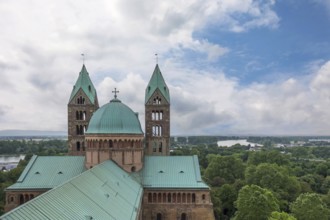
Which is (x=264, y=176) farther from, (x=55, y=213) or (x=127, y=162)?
(x=55, y=213)

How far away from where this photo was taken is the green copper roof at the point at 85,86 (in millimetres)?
73438

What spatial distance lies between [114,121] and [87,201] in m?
27.8

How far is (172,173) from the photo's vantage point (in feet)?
192

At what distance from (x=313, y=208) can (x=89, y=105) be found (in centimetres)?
4473

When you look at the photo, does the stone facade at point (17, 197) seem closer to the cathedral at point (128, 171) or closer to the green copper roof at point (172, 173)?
the cathedral at point (128, 171)

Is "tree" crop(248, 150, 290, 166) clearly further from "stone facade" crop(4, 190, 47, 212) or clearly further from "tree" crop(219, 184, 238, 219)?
"stone facade" crop(4, 190, 47, 212)

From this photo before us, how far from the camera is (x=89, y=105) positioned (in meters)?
73.1

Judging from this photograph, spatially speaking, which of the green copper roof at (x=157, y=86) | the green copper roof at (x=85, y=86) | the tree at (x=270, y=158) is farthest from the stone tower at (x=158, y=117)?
the tree at (x=270, y=158)

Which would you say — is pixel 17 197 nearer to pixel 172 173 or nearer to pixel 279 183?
pixel 172 173

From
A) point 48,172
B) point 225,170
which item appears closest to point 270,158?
point 225,170

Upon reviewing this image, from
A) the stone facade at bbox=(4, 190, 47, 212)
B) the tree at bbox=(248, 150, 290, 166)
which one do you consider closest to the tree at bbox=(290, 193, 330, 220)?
the stone facade at bbox=(4, 190, 47, 212)

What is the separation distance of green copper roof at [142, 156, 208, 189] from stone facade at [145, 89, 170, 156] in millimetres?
12676

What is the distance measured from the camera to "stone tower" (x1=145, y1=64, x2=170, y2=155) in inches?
2921

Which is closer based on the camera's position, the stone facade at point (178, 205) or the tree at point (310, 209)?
the tree at point (310, 209)
